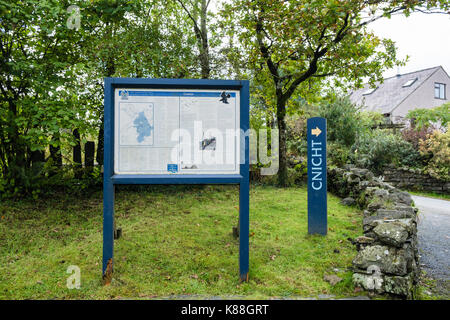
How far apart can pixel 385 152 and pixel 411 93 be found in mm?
15167

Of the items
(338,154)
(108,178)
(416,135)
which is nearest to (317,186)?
(108,178)

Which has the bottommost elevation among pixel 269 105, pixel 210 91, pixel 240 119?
pixel 240 119

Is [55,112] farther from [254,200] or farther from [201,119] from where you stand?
[254,200]

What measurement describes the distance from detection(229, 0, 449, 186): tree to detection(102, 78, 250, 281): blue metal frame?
3.82 metres

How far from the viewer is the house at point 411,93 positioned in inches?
A: 948

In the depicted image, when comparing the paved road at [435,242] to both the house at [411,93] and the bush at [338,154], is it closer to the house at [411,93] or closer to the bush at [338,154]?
the bush at [338,154]

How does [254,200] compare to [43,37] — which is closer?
[43,37]

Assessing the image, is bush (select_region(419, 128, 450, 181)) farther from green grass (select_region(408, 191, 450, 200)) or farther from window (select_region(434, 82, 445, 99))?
window (select_region(434, 82, 445, 99))

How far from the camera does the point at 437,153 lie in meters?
11.6

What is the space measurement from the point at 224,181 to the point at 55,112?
3.79 meters

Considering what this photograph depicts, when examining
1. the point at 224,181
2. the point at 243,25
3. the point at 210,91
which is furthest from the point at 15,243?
the point at 243,25

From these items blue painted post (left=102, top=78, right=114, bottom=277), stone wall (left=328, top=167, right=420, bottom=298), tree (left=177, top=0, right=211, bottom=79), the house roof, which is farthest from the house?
blue painted post (left=102, top=78, right=114, bottom=277)

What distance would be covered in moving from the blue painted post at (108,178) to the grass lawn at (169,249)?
0.37 m

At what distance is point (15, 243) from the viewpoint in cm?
459
